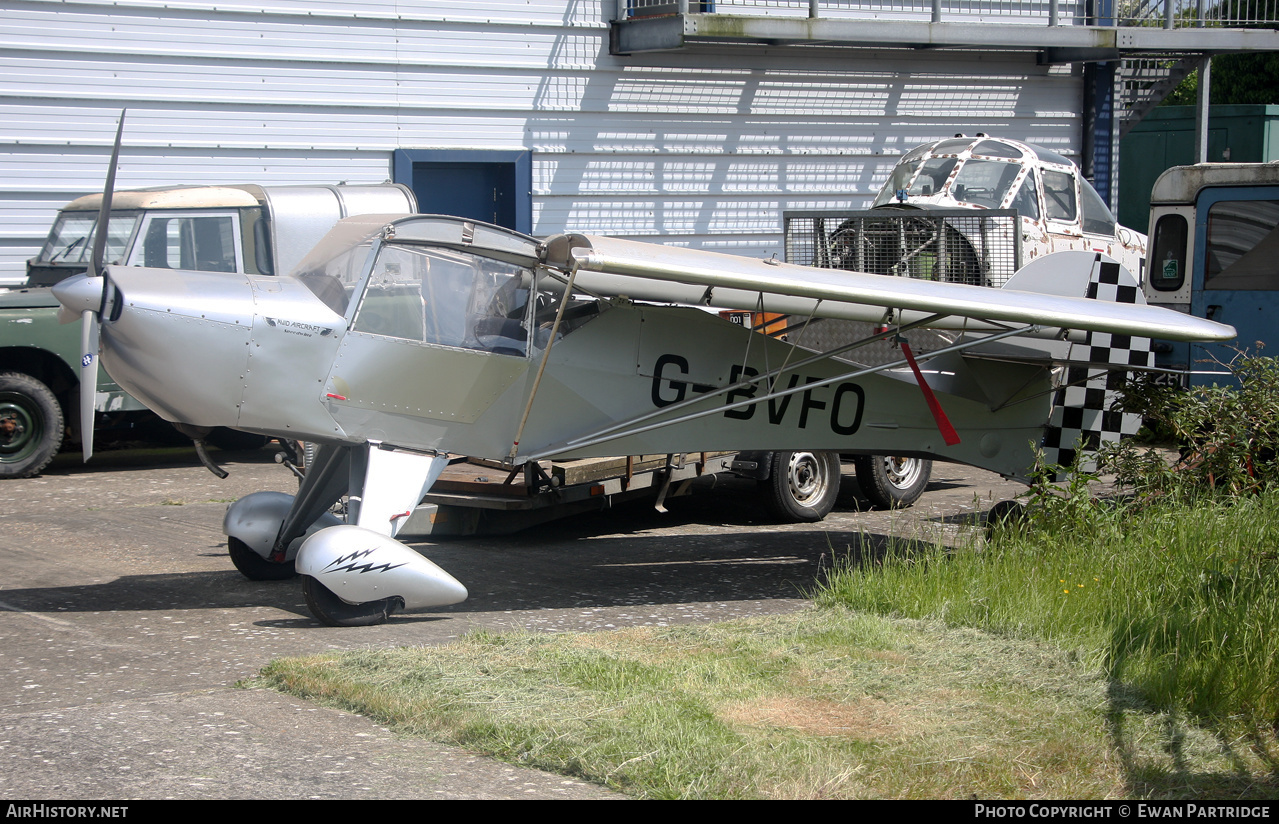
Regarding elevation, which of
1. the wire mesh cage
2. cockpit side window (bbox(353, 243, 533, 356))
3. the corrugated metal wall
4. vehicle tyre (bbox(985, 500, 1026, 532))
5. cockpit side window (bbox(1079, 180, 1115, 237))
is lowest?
vehicle tyre (bbox(985, 500, 1026, 532))

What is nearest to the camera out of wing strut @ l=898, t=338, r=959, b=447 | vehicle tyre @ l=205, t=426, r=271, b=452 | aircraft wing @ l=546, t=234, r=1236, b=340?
aircraft wing @ l=546, t=234, r=1236, b=340

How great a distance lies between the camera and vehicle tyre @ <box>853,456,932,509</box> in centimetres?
1062

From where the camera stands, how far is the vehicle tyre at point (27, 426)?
1145 cm

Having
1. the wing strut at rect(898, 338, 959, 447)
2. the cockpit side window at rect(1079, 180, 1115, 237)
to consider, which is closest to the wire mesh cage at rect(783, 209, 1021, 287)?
the cockpit side window at rect(1079, 180, 1115, 237)

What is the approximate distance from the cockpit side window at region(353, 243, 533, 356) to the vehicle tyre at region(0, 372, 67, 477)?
20.4ft

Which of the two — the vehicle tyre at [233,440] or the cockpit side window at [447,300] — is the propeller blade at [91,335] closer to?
the cockpit side window at [447,300]

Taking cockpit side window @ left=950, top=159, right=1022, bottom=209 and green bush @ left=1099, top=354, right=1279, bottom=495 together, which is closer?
green bush @ left=1099, top=354, right=1279, bottom=495

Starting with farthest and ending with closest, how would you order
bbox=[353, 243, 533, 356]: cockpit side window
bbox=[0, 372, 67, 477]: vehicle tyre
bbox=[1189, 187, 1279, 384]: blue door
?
1. bbox=[0, 372, 67, 477]: vehicle tyre
2. bbox=[1189, 187, 1279, 384]: blue door
3. bbox=[353, 243, 533, 356]: cockpit side window

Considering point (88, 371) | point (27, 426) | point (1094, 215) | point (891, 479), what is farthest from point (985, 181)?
point (27, 426)

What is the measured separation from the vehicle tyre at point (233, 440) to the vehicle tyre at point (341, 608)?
7.08 metres

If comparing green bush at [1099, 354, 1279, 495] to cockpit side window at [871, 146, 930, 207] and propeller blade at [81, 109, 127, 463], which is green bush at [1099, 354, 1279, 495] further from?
propeller blade at [81, 109, 127, 463]

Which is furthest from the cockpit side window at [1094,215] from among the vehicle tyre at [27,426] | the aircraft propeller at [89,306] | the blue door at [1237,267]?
the vehicle tyre at [27,426]

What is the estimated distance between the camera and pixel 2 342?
11.4m
